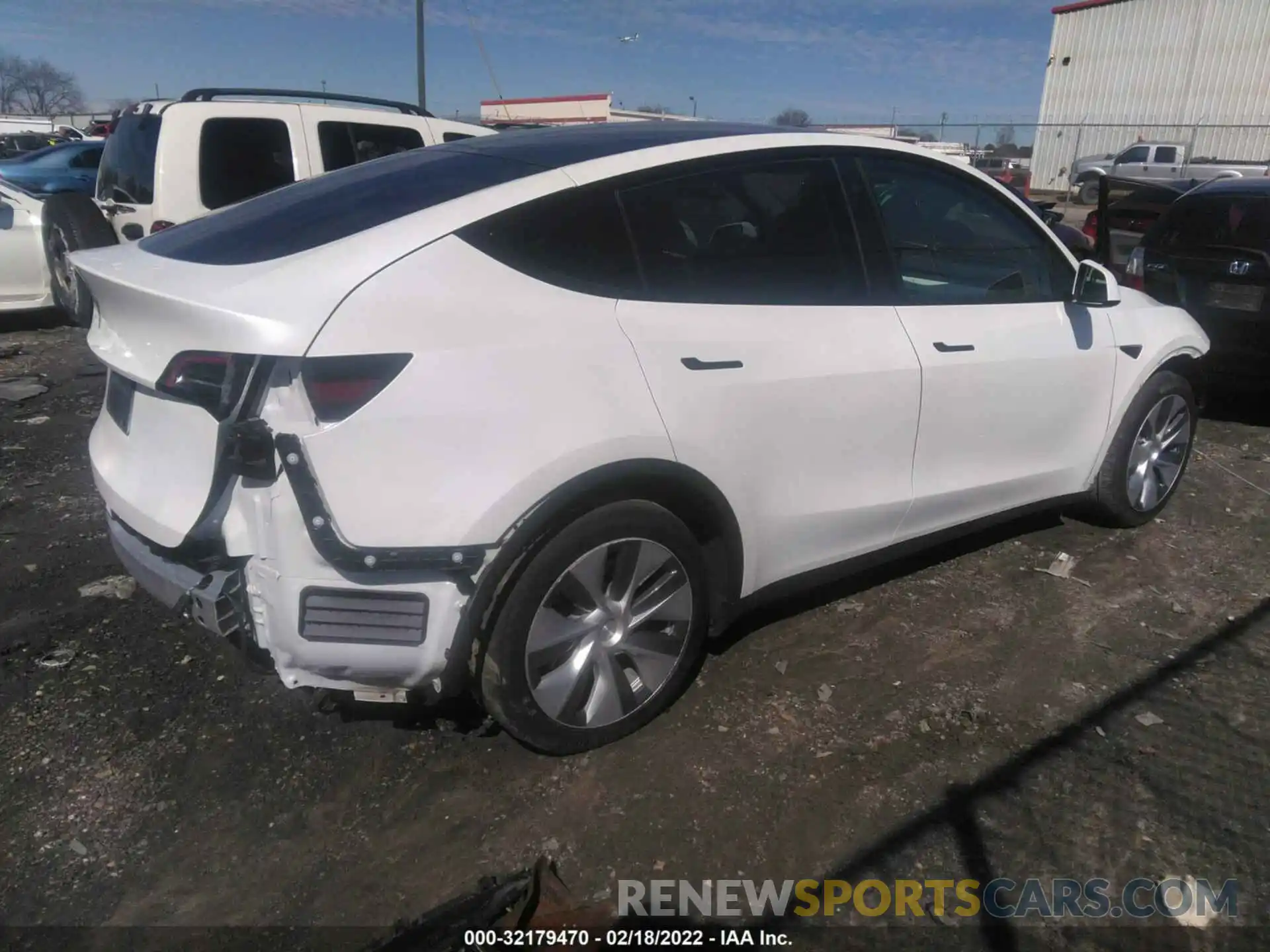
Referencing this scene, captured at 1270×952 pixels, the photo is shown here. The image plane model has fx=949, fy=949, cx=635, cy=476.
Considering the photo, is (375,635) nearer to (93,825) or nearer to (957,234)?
(93,825)

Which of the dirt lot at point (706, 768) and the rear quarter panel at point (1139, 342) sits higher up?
the rear quarter panel at point (1139, 342)

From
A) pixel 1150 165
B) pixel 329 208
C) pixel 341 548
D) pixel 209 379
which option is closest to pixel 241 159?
pixel 329 208

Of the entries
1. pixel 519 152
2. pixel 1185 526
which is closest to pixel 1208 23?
pixel 1185 526

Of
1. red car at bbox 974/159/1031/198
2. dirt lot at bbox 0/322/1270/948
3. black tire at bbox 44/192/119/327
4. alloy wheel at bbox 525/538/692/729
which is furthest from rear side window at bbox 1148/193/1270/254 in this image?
red car at bbox 974/159/1031/198

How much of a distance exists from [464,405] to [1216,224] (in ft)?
19.2

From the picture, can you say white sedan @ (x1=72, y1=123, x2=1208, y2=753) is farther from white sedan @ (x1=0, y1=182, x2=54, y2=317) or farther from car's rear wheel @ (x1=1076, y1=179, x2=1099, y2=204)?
car's rear wheel @ (x1=1076, y1=179, x2=1099, y2=204)

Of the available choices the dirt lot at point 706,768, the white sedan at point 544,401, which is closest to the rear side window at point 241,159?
the dirt lot at point 706,768

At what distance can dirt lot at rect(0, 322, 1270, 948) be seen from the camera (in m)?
2.42

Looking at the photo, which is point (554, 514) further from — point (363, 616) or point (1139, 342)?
point (1139, 342)

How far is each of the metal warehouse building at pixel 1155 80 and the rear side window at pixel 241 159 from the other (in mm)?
28460

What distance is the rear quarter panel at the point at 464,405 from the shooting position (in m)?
2.21

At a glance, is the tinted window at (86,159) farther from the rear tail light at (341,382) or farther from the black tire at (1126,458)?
the black tire at (1126,458)

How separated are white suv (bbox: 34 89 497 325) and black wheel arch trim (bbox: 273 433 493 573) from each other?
5188 millimetres

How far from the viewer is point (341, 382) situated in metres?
2.18
